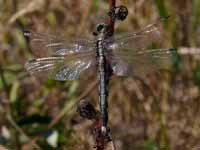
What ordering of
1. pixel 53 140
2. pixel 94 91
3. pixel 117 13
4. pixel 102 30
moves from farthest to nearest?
pixel 94 91
pixel 53 140
pixel 102 30
pixel 117 13

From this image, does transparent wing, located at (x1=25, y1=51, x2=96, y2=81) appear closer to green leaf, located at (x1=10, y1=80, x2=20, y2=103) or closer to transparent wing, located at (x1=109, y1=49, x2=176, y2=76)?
transparent wing, located at (x1=109, y1=49, x2=176, y2=76)

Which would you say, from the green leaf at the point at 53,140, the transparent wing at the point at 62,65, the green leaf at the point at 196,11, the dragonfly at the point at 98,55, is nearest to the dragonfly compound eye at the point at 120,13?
the dragonfly at the point at 98,55

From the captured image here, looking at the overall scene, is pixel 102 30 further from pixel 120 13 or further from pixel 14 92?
pixel 14 92

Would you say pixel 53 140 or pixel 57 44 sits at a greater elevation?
pixel 57 44

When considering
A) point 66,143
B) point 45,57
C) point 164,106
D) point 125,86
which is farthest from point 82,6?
point 45,57

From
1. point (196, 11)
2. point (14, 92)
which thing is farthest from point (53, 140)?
point (196, 11)

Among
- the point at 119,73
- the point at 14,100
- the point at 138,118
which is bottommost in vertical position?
the point at 138,118

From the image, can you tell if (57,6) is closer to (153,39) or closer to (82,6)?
(82,6)
